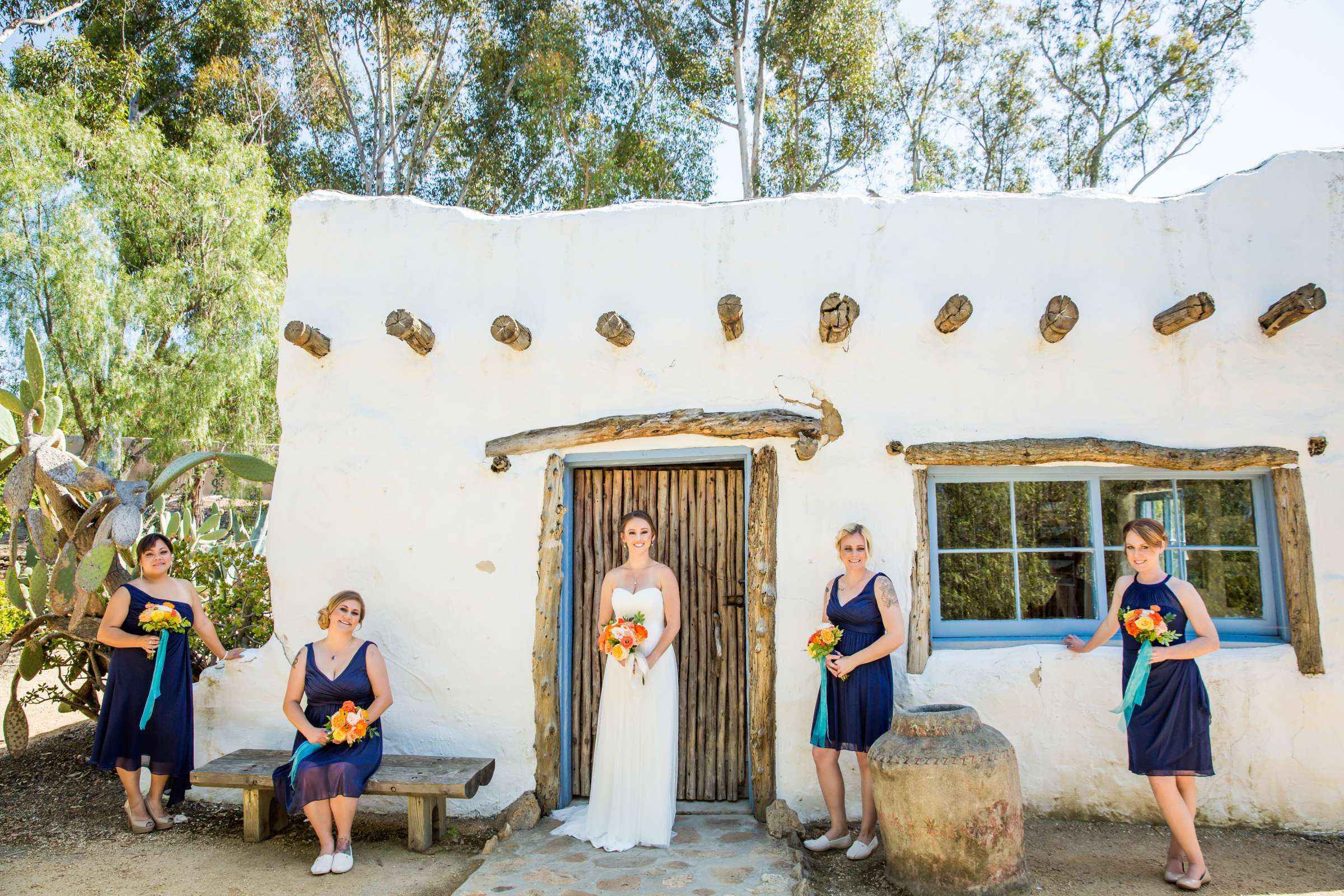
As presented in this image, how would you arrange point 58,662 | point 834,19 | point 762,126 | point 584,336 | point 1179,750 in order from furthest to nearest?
point 762,126
point 834,19
point 58,662
point 584,336
point 1179,750

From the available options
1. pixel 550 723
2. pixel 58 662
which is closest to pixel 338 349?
pixel 550 723

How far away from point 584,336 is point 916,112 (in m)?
16.1

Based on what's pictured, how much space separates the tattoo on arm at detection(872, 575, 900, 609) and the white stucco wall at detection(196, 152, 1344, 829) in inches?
18.6

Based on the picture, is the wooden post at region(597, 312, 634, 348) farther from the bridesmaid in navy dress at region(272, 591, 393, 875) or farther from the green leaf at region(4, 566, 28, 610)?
the green leaf at region(4, 566, 28, 610)

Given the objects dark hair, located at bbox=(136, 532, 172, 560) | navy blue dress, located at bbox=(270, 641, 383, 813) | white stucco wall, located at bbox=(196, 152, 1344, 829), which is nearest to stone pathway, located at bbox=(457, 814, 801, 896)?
white stucco wall, located at bbox=(196, 152, 1344, 829)

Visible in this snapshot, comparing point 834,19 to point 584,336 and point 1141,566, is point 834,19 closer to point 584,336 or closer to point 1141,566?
point 584,336

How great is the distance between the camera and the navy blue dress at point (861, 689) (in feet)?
13.5

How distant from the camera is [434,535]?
4871mm

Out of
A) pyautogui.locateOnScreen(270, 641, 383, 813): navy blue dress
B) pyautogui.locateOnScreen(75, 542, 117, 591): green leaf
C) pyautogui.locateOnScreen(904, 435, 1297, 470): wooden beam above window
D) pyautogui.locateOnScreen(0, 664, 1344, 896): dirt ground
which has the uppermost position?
pyautogui.locateOnScreen(904, 435, 1297, 470): wooden beam above window

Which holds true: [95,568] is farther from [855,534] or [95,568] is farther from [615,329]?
[855,534]

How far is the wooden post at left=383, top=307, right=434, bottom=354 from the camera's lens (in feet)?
15.0

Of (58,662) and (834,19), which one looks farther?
(834,19)

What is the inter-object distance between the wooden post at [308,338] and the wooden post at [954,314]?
3.46m

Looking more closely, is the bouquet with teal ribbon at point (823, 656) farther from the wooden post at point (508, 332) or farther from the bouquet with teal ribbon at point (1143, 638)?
the wooden post at point (508, 332)
